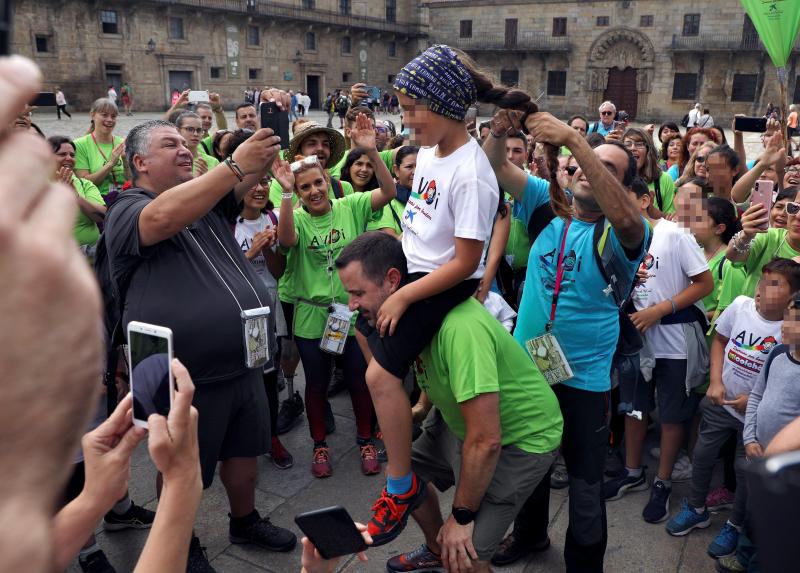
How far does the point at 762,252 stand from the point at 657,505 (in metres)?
1.62

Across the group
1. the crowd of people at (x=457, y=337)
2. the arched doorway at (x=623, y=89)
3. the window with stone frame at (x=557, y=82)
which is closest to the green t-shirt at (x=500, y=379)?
the crowd of people at (x=457, y=337)

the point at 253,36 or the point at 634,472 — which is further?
the point at 253,36

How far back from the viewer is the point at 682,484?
4.02 m

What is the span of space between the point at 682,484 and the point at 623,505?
0.50 m

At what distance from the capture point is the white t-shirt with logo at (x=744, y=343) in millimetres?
3312

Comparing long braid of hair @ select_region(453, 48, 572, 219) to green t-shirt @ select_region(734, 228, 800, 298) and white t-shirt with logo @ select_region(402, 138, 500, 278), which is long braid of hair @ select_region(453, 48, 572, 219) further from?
green t-shirt @ select_region(734, 228, 800, 298)

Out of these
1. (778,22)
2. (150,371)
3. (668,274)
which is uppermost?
(778,22)

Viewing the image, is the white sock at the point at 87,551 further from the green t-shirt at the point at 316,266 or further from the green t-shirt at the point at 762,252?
the green t-shirt at the point at 762,252

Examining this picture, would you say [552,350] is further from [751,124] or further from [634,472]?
[751,124]

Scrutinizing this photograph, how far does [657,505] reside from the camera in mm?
3658

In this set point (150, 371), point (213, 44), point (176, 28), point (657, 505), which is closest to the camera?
point (150, 371)

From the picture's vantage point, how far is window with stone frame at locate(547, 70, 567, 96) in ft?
145

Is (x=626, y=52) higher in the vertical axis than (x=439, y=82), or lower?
higher

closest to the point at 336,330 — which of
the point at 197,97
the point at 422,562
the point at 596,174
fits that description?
the point at 422,562
